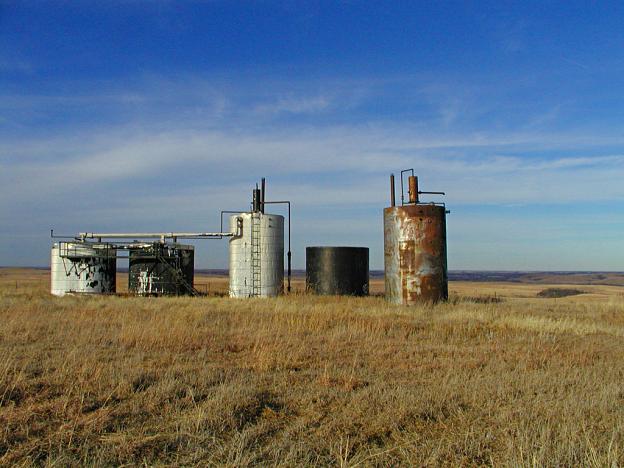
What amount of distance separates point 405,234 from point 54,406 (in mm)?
12925

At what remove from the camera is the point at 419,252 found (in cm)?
1717

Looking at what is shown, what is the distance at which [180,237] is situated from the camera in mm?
24562

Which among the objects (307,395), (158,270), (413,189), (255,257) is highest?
(413,189)

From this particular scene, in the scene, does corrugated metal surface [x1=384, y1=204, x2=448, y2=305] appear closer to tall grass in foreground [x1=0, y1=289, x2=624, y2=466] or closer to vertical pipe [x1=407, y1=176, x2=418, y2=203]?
vertical pipe [x1=407, y1=176, x2=418, y2=203]

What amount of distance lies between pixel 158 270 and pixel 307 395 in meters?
18.2

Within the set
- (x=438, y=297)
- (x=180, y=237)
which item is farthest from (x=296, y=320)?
(x=180, y=237)

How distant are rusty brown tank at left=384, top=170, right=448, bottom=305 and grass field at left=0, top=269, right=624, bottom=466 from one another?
17.1 feet

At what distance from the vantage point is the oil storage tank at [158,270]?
76.7 feet

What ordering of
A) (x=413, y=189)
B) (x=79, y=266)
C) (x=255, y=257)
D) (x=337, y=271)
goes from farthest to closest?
(x=79, y=266), (x=337, y=271), (x=255, y=257), (x=413, y=189)

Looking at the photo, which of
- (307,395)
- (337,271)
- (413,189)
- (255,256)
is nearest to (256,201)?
(255,256)

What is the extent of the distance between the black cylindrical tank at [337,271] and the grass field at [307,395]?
416 inches

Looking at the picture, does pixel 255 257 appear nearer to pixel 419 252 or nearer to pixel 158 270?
pixel 158 270

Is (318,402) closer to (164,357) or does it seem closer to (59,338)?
(164,357)

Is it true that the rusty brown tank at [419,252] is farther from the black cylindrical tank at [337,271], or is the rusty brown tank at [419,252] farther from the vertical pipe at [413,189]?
the black cylindrical tank at [337,271]
